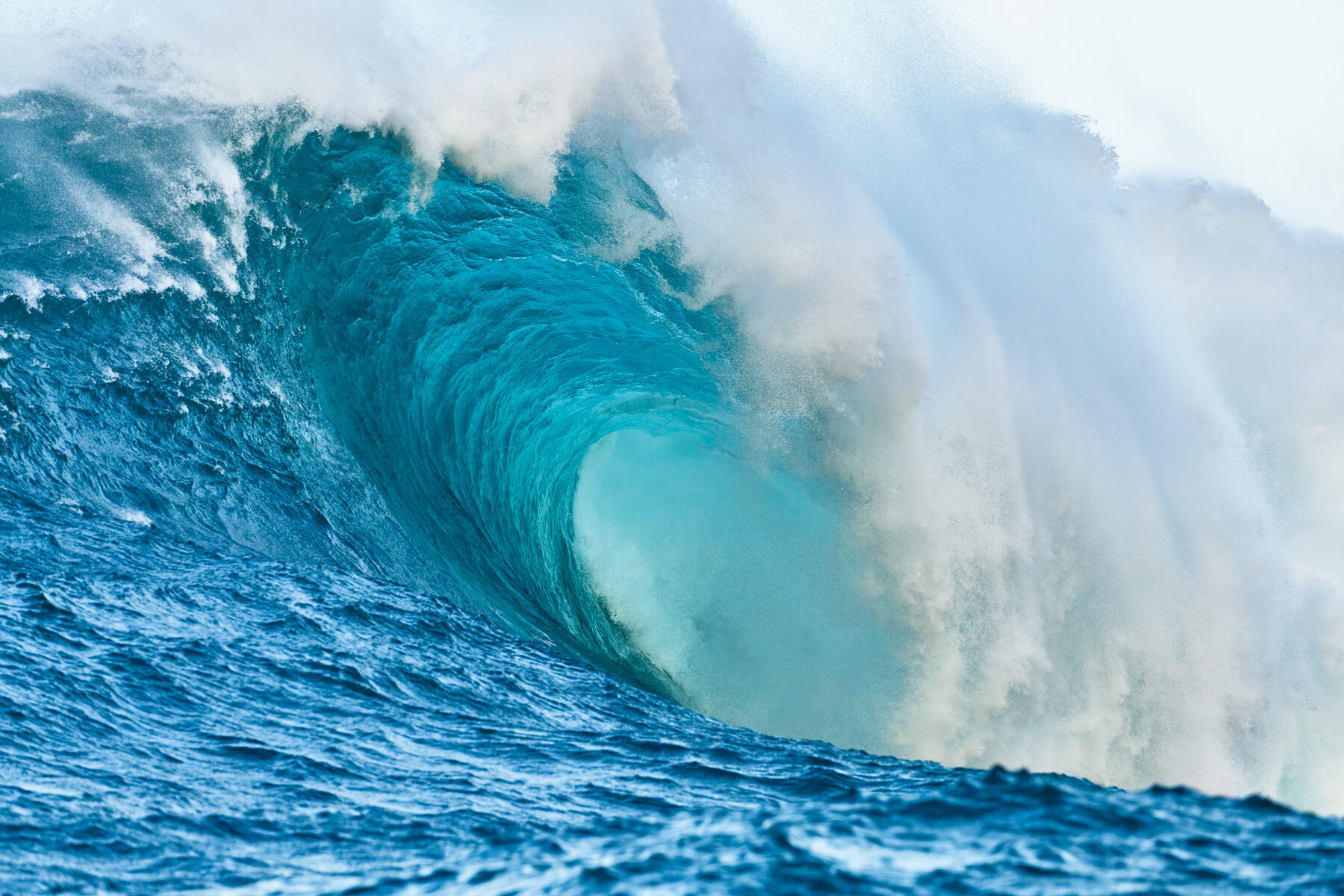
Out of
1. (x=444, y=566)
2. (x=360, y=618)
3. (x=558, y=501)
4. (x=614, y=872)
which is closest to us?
(x=614, y=872)

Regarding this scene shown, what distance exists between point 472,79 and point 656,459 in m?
4.74

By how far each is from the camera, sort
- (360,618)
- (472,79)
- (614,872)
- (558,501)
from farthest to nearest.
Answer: (558,501) < (472,79) < (360,618) < (614,872)

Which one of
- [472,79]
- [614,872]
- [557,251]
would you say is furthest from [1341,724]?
[472,79]

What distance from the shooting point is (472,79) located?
32.9ft

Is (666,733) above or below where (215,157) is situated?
below

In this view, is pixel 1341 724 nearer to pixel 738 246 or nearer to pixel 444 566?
pixel 738 246

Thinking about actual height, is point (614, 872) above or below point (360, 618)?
below

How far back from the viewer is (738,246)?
1050 cm

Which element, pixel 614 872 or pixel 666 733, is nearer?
pixel 614 872

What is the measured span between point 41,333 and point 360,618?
3.62 metres

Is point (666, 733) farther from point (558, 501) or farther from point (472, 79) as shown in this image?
point (472, 79)

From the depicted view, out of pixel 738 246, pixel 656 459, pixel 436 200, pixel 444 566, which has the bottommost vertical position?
pixel 444 566

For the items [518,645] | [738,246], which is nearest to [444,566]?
[518,645]

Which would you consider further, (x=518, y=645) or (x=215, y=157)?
(x=215, y=157)
